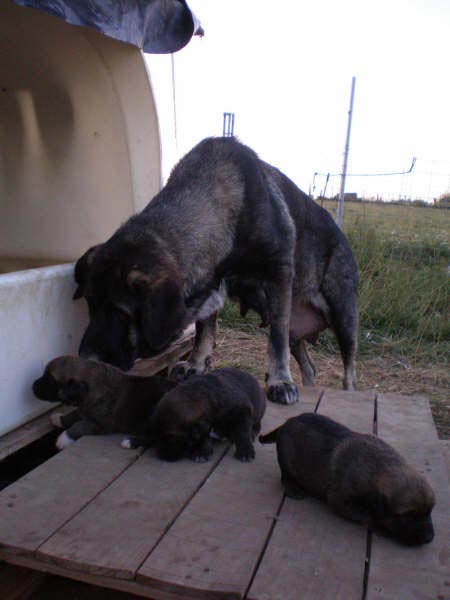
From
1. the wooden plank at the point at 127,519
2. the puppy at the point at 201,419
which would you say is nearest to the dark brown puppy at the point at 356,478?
the puppy at the point at 201,419

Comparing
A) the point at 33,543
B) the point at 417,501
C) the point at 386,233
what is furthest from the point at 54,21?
the point at 386,233

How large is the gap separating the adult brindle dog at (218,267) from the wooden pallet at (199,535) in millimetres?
698

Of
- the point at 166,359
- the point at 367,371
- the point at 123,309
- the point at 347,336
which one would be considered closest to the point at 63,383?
the point at 123,309

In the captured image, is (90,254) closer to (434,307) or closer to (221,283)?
(221,283)

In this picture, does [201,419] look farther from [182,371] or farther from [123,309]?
[182,371]

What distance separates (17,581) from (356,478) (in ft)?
4.24

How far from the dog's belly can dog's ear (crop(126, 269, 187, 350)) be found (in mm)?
1925

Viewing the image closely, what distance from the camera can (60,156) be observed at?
16.4ft

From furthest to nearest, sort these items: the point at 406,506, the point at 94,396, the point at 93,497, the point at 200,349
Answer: the point at 200,349 → the point at 94,396 → the point at 93,497 → the point at 406,506

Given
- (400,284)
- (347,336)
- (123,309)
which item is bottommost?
(400,284)

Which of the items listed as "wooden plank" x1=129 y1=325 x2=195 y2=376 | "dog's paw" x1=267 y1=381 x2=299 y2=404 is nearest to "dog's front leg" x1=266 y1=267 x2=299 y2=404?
"dog's paw" x1=267 y1=381 x2=299 y2=404

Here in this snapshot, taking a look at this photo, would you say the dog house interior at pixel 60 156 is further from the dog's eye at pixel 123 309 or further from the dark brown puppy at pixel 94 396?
the dog's eye at pixel 123 309

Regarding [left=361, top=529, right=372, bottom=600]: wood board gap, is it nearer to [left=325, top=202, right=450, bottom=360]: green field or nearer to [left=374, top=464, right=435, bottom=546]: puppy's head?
[left=374, top=464, right=435, bottom=546]: puppy's head

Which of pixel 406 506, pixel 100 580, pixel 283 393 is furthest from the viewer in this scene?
pixel 283 393
